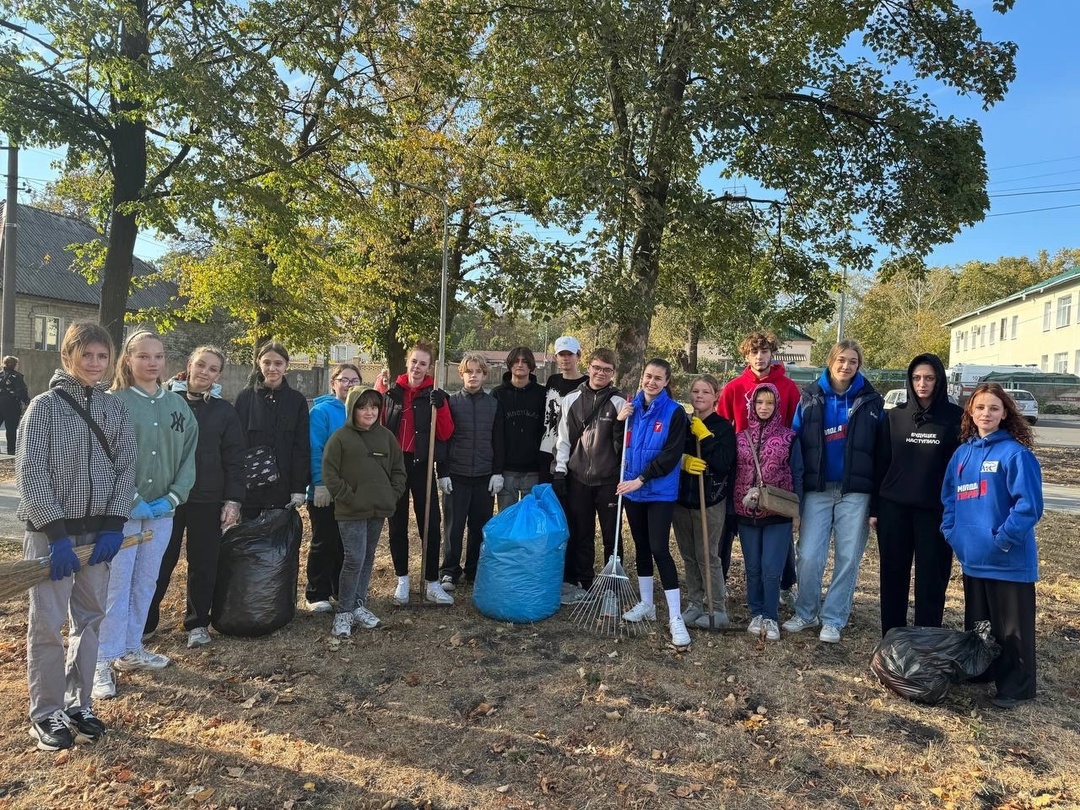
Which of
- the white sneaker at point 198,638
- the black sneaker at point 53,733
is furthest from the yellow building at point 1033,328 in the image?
the black sneaker at point 53,733

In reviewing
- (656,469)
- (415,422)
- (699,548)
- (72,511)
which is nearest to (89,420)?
(72,511)

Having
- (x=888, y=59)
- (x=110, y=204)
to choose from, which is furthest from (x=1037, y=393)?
(x=110, y=204)

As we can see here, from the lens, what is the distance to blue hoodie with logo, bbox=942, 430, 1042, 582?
11.8 feet

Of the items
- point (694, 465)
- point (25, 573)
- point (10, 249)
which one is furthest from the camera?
point (10, 249)

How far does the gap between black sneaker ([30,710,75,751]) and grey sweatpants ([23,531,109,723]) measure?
1.3 inches

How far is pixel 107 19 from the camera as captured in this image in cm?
803

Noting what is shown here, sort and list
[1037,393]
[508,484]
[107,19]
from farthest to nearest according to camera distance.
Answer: [1037,393] < [107,19] < [508,484]

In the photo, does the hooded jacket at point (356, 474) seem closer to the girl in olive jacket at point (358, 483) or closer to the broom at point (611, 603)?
the girl in olive jacket at point (358, 483)

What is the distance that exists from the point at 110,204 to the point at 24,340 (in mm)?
22024

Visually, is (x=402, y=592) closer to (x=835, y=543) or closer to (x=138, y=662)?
(x=138, y=662)

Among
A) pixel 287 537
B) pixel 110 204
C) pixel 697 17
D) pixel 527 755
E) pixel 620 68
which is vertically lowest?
pixel 527 755

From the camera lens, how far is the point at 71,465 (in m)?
2.90

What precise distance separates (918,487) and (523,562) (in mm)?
2545

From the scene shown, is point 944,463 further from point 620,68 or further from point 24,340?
point 24,340
